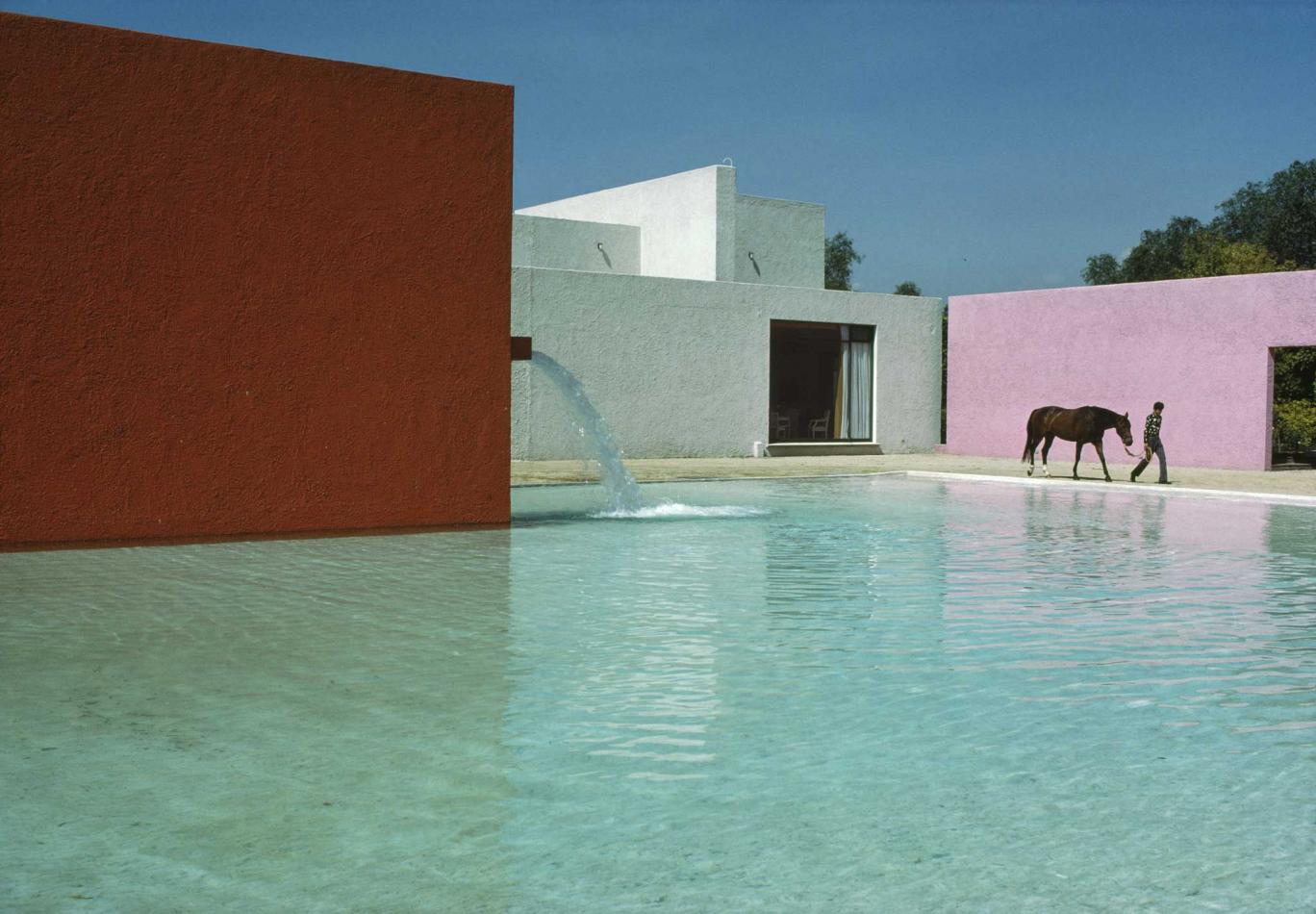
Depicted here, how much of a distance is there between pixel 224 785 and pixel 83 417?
6.65m

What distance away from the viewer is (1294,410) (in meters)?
25.8

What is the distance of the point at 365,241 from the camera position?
10.8 m

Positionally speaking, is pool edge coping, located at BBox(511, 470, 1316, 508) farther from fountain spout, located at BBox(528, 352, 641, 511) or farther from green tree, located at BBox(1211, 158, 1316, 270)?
green tree, located at BBox(1211, 158, 1316, 270)

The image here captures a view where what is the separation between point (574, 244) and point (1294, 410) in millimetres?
15207

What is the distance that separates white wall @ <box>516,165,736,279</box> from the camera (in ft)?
91.7

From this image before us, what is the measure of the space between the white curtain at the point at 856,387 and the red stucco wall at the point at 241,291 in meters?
16.7

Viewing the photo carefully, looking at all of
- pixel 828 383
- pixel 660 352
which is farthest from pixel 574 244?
pixel 828 383

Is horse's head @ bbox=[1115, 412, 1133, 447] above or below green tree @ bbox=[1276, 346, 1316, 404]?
below

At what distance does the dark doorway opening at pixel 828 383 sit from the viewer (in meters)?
27.3

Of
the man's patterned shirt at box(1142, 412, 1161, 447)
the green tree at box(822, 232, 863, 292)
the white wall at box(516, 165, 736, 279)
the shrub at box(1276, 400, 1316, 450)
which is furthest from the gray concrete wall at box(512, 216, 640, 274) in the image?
the green tree at box(822, 232, 863, 292)

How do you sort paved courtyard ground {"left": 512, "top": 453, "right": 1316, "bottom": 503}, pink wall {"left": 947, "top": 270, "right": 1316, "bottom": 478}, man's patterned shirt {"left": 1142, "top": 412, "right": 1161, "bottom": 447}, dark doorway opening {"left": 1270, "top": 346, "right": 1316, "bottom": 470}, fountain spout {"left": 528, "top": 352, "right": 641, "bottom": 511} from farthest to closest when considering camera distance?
dark doorway opening {"left": 1270, "top": 346, "right": 1316, "bottom": 470} → pink wall {"left": 947, "top": 270, "right": 1316, "bottom": 478} → man's patterned shirt {"left": 1142, "top": 412, "right": 1161, "bottom": 447} → paved courtyard ground {"left": 512, "top": 453, "right": 1316, "bottom": 503} → fountain spout {"left": 528, "top": 352, "right": 641, "bottom": 511}

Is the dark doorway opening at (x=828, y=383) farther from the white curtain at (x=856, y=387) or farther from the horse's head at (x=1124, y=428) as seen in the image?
the horse's head at (x=1124, y=428)

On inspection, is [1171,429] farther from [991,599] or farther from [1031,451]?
[991,599]

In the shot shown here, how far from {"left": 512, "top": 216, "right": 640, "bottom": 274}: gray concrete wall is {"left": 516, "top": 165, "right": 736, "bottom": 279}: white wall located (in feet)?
1.63
